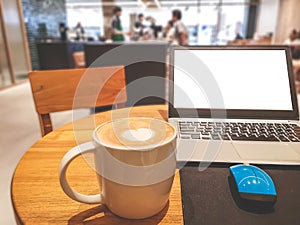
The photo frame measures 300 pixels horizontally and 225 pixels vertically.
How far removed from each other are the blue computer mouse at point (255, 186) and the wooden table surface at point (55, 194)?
0.30 ft

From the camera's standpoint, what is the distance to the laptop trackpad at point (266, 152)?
1.38 ft

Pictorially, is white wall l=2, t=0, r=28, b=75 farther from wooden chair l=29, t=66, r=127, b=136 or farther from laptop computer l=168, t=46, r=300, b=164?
laptop computer l=168, t=46, r=300, b=164

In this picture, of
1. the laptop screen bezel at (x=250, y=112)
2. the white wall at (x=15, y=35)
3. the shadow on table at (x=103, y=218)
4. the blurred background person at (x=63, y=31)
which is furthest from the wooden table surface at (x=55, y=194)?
the blurred background person at (x=63, y=31)

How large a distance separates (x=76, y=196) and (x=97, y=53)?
223cm

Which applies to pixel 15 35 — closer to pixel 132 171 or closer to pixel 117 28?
pixel 117 28

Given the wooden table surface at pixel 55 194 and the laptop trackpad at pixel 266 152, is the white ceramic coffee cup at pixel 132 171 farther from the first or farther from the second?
the laptop trackpad at pixel 266 152

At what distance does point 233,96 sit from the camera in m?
0.63

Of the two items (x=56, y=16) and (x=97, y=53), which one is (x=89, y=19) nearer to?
(x=56, y=16)

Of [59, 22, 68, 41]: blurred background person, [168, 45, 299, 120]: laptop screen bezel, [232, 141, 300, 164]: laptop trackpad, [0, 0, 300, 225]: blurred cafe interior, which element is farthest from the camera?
[59, 22, 68, 41]: blurred background person

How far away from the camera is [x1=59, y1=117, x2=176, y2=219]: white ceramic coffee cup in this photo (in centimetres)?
26

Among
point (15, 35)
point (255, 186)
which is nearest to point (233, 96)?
point (255, 186)

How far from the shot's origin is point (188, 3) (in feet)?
23.2

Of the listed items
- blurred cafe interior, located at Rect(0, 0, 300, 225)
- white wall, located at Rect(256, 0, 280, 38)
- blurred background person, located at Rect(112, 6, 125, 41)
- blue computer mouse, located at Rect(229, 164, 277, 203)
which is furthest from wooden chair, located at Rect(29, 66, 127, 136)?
white wall, located at Rect(256, 0, 280, 38)

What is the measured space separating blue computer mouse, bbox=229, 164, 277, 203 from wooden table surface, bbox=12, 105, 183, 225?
93 millimetres
